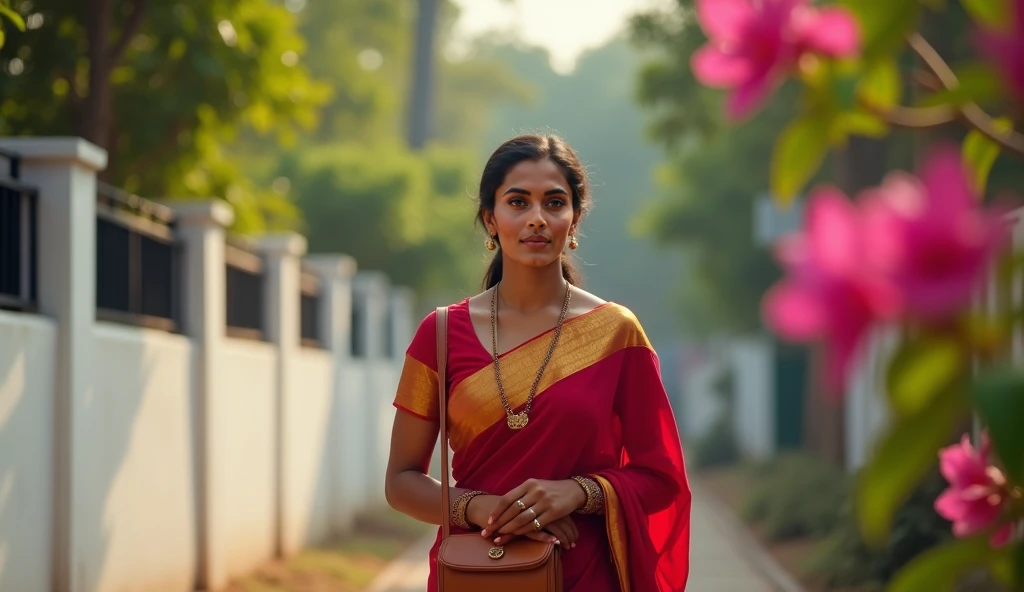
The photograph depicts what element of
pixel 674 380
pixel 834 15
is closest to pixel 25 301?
pixel 834 15

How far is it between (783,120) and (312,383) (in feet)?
28.8

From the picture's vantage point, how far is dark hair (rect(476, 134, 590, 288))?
411cm

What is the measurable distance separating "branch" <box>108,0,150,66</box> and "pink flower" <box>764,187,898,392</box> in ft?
32.7

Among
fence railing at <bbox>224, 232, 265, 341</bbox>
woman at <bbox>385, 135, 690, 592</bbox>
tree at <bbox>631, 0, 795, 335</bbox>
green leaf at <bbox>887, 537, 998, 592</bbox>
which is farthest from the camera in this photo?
tree at <bbox>631, 0, 795, 335</bbox>

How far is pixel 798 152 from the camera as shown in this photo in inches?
69.3

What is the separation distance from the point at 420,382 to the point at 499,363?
0.23m

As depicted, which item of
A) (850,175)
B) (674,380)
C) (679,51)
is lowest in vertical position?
(674,380)

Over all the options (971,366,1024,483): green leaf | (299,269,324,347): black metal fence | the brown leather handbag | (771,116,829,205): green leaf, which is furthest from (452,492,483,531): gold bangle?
(299,269,324,347): black metal fence

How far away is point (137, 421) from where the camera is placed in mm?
8938

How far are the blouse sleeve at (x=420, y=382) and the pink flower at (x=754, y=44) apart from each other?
2.39 meters

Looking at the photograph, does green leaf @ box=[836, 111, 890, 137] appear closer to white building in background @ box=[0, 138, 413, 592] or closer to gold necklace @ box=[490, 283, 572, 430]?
gold necklace @ box=[490, 283, 572, 430]

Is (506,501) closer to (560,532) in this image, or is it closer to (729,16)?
(560,532)

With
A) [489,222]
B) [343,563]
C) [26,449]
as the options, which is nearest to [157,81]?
[343,563]

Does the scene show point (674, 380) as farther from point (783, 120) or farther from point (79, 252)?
point (79, 252)
